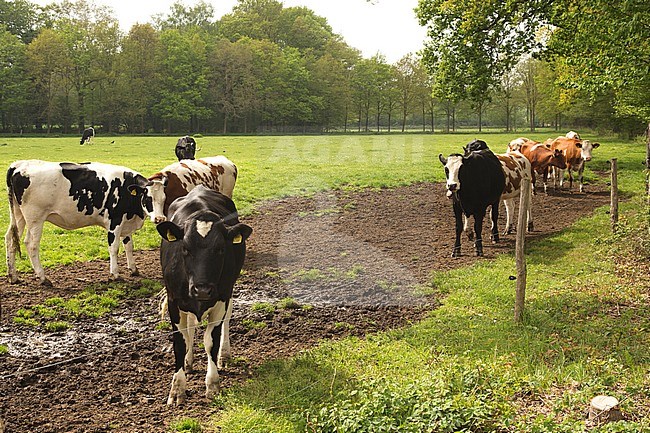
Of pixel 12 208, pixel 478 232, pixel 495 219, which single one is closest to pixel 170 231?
pixel 12 208

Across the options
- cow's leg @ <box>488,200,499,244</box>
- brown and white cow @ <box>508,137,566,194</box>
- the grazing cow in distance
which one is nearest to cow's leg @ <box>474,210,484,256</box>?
cow's leg @ <box>488,200,499,244</box>

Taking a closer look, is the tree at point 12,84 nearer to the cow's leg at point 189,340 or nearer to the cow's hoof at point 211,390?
the cow's leg at point 189,340

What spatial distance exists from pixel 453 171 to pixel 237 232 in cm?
670

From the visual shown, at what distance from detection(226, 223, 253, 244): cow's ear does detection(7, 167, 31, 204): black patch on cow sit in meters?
5.50

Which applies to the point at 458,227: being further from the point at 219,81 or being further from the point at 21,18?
the point at 21,18

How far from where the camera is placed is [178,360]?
592cm

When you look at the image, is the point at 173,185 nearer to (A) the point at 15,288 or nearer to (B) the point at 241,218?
(A) the point at 15,288

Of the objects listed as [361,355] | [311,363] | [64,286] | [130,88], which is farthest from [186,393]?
[130,88]

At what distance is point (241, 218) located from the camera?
51.6ft

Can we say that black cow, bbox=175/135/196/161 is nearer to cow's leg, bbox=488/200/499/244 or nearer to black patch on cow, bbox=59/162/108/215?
black patch on cow, bbox=59/162/108/215

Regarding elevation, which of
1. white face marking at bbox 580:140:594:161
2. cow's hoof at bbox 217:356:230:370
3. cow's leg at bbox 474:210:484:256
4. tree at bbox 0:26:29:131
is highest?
tree at bbox 0:26:29:131

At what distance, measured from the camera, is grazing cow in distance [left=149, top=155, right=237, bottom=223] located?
34.4ft

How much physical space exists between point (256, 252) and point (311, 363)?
574 cm

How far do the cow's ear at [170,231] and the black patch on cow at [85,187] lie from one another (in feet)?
16.9
